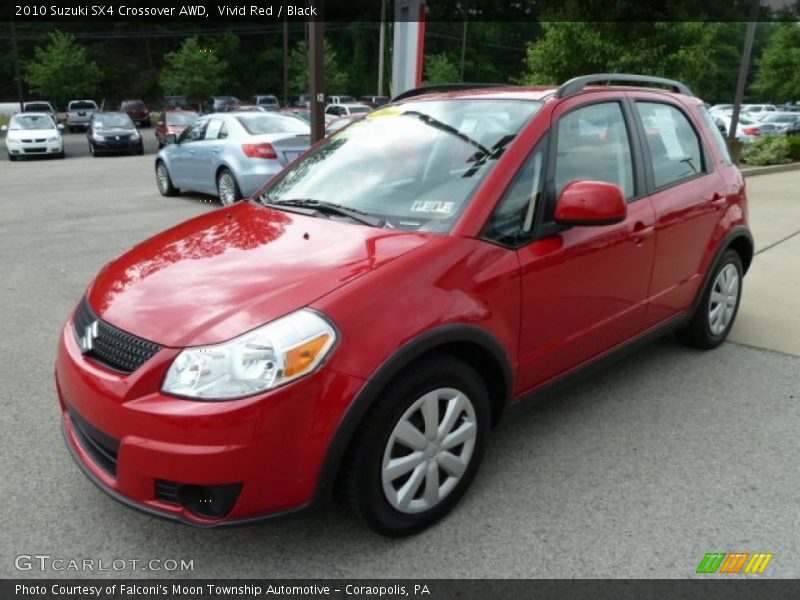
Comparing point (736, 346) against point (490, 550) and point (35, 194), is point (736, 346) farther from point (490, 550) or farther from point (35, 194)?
point (35, 194)

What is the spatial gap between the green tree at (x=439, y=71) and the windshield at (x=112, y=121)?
118ft

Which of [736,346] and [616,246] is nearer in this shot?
[616,246]

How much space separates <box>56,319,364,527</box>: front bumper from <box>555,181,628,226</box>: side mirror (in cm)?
119

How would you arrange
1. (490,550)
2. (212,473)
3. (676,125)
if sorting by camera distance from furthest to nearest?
(676,125) < (490,550) < (212,473)

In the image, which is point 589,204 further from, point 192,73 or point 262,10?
point 192,73

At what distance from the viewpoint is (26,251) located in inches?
291

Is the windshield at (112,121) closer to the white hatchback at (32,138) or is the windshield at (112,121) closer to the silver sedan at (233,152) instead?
the white hatchback at (32,138)

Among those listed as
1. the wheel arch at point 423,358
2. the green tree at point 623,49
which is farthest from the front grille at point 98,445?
the green tree at point 623,49

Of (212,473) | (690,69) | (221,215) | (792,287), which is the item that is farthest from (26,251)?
(690,69)

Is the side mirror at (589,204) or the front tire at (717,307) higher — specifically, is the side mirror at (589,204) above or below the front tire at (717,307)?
above

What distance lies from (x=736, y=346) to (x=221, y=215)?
3494mm

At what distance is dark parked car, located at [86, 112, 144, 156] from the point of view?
70.5ft

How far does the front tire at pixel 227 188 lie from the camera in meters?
10.0

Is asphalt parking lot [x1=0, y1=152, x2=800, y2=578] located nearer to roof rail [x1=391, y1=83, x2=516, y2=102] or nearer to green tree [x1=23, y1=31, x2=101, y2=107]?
roof rail [x1=391, y1=83, x2=516, y2=102]
